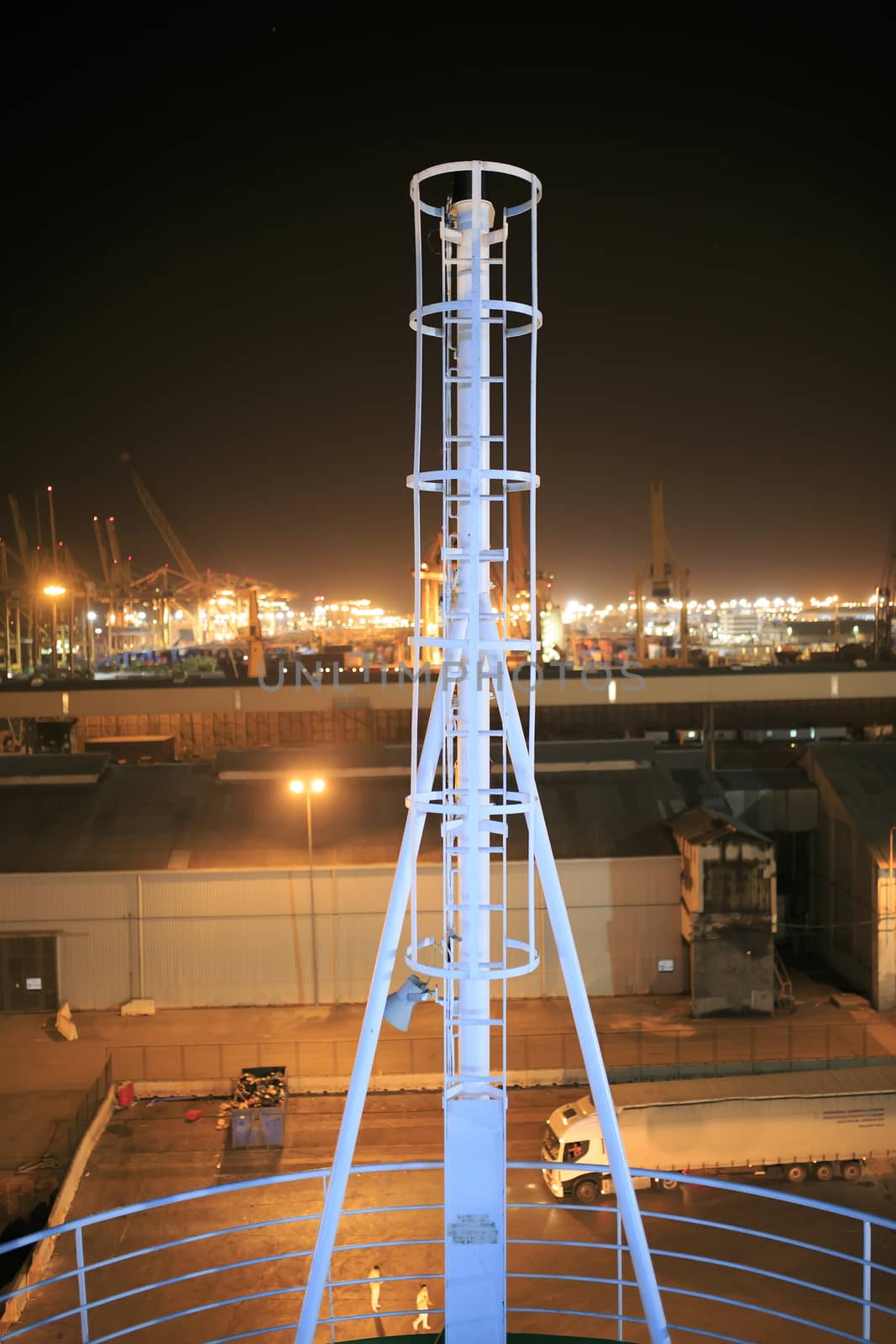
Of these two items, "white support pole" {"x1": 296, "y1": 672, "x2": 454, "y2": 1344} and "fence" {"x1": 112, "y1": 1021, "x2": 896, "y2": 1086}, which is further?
"fence" {"x1": 112, "y1": 1021, "x2": 896, "y2": 1086}

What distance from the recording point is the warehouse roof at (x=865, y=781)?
17.4 m

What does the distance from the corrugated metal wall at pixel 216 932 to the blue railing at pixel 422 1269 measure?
192 inches

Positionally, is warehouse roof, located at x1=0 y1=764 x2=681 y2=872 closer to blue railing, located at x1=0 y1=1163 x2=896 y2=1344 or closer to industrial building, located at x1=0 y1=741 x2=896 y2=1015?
industrial building, located at x1=0 y1=741 x2=896 y2=1015

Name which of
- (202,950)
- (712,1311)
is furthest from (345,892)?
(712,1311)

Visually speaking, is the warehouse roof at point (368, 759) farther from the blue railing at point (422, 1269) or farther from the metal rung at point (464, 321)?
the metal rung at point (464, 321)

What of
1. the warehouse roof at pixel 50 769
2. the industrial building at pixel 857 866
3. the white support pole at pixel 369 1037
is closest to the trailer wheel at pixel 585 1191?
the industrial building at pixel 857 866

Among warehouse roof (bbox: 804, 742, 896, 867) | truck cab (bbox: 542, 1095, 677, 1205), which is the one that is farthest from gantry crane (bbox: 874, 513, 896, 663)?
truck cab (bbox: 542, 1095, 677, 1205)

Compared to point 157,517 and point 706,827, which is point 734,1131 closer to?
point 706,827

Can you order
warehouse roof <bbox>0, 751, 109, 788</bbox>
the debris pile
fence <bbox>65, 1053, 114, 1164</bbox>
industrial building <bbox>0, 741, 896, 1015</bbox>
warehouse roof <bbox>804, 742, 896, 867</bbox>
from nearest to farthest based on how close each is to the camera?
fence <bbox>65, 1053, 114, 1164</bbox> < the debris pile < industrial building <bbox>0, 741, 896, 1015</bbox> < warehouse roof <bbox>804, 742, 896, 867</bbox> < warehouse roof <bbox>0, 751, 109, 788</bbox>

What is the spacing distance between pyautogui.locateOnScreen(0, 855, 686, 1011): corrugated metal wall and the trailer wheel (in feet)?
Answer: 16.8

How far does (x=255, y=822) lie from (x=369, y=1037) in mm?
13799

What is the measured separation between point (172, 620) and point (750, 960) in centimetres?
10964

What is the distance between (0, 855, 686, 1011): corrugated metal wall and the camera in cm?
1659

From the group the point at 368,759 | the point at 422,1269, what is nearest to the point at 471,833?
the point at 422,1269
